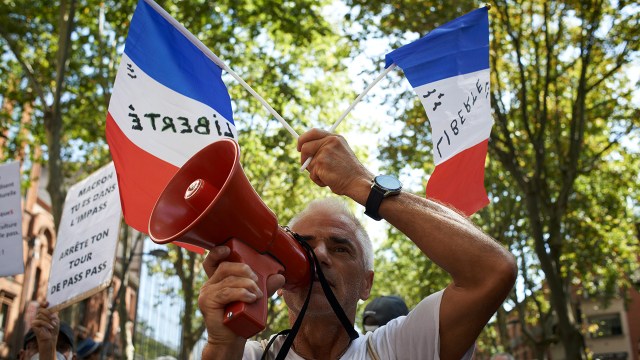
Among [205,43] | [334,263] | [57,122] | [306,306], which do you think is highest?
[205,43]

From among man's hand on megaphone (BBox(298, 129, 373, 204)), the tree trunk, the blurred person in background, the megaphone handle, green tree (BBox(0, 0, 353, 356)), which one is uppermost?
green tree (BBox(0, 0, 353, 356))

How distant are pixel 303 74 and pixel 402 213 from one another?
15535mm

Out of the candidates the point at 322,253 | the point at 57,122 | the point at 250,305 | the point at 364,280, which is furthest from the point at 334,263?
the point at 57,122

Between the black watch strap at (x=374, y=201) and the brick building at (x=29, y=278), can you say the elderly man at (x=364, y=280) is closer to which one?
the black watch strap at (x=374, y=201)

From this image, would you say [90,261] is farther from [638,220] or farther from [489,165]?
[638,220]

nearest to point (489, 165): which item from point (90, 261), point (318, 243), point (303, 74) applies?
point (303, 74)

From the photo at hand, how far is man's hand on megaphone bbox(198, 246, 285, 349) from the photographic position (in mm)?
1838

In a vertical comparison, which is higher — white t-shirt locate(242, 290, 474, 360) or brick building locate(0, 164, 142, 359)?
brick building locate(0, 164, 142, 359)

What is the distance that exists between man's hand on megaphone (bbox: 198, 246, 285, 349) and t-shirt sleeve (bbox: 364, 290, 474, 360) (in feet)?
1.93

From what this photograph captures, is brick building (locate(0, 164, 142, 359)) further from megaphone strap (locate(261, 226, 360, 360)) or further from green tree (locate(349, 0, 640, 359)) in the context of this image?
megaphone strap (locate(261, 226, 360, 360))

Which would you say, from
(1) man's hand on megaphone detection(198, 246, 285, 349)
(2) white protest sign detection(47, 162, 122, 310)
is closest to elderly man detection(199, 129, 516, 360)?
(1) man's hand on megaphone detection(198, 246, 285, 349)

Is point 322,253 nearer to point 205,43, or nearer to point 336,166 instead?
point 336,166

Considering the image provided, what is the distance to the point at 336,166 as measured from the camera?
220 cm

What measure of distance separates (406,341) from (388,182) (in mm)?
518
